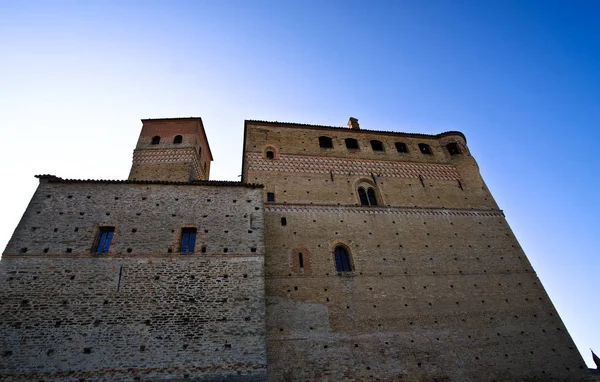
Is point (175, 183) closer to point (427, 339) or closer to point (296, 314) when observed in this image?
point (296, 314)

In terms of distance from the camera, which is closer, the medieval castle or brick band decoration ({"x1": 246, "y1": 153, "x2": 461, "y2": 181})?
the medieval castle

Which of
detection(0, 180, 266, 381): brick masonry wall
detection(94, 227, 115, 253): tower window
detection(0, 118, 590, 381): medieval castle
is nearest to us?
detection(0, 180, 266, 381): brick masonry wall

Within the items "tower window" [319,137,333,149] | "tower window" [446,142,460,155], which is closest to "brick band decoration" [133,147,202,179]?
"tower window" [319,137,333,149]

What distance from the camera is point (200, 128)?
18172 millimetres

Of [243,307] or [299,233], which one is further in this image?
[299,233]

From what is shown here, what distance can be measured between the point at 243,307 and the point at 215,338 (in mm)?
1030

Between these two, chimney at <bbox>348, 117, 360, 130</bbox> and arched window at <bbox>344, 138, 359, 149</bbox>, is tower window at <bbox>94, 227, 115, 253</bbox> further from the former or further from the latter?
chimney at <bbox>348, 117, 360, 130</bbox>

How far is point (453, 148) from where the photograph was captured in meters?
18.4

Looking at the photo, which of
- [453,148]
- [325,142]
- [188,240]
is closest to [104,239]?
[188,240]

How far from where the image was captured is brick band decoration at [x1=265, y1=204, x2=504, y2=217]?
13.7 metres

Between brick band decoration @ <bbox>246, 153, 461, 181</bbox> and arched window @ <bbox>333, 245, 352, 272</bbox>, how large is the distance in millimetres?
4108

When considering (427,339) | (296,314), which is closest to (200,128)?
(296,314)

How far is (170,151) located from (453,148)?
1530 cm

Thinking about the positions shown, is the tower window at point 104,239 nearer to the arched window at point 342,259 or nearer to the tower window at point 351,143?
the arched window at point 342,259
